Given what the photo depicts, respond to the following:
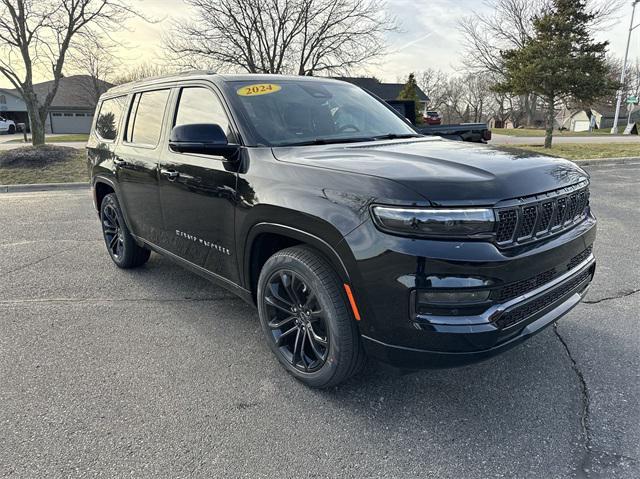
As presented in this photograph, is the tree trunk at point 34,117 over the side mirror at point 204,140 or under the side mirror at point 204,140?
over

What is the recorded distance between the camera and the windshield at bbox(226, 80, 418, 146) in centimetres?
306

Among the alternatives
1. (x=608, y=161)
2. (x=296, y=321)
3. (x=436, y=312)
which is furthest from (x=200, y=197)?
(x=608, y=161)

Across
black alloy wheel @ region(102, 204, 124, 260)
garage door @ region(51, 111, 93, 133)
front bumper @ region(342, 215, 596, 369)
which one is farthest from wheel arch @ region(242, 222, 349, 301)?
garage door @ region(51, 111, 93, 133)

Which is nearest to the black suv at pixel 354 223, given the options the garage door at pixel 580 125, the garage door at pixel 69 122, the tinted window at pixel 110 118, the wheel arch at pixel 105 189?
the wheel arch at pixel 105 189

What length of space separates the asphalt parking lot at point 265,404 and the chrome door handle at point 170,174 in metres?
1.16

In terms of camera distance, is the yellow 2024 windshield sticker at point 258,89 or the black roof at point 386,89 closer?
the yellow 2024 windshield sticker at point 258,89

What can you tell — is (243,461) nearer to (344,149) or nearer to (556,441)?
(556,441)

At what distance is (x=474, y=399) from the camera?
2.61m

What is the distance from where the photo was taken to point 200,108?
11.0 ft

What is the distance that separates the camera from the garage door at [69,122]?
4819cm

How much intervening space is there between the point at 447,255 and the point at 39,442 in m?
2.23

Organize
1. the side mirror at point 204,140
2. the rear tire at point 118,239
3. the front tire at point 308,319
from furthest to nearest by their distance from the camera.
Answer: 1. the rear tire at point 118,239
2. the side mirror at point 204,140
3. the front tire at point 308,319

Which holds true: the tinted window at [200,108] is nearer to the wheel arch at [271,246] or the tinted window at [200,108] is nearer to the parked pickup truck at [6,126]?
the wheel arch at [271,246]

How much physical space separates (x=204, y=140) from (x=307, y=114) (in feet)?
2.85
